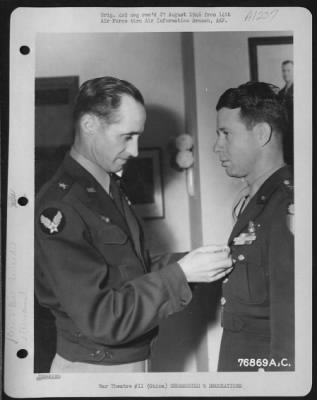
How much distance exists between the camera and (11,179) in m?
0.67

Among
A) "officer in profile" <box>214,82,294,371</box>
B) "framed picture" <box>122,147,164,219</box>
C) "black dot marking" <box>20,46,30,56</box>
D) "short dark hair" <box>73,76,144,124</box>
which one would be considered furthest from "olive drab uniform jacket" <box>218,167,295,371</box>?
"black dot marking" <box>20,46,30,56</box>

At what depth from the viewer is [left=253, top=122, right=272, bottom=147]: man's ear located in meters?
0.66

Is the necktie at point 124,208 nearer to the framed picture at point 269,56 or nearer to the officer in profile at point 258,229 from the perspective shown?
the officer in profile at point 258,229

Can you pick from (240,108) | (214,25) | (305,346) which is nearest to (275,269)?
(305,346)

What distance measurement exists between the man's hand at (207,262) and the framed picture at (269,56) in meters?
0.23

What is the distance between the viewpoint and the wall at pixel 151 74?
66cm

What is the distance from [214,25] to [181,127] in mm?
144

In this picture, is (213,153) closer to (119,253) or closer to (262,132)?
(262,132)

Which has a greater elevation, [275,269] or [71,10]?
A: [71,10]

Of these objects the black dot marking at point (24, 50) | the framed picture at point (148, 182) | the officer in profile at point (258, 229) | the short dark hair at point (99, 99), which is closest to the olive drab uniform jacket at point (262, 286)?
the officer in profile at point (258, 229)

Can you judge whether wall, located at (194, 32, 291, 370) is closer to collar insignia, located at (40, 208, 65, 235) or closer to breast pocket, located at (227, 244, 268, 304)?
breast pocket, located at (227, 244, 268, 304)

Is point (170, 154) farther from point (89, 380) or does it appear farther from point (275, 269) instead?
point (89, 380)

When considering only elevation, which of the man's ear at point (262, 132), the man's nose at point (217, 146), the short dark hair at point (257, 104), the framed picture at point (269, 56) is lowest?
the man's nose at point (217, 146)

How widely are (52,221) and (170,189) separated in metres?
0.16
